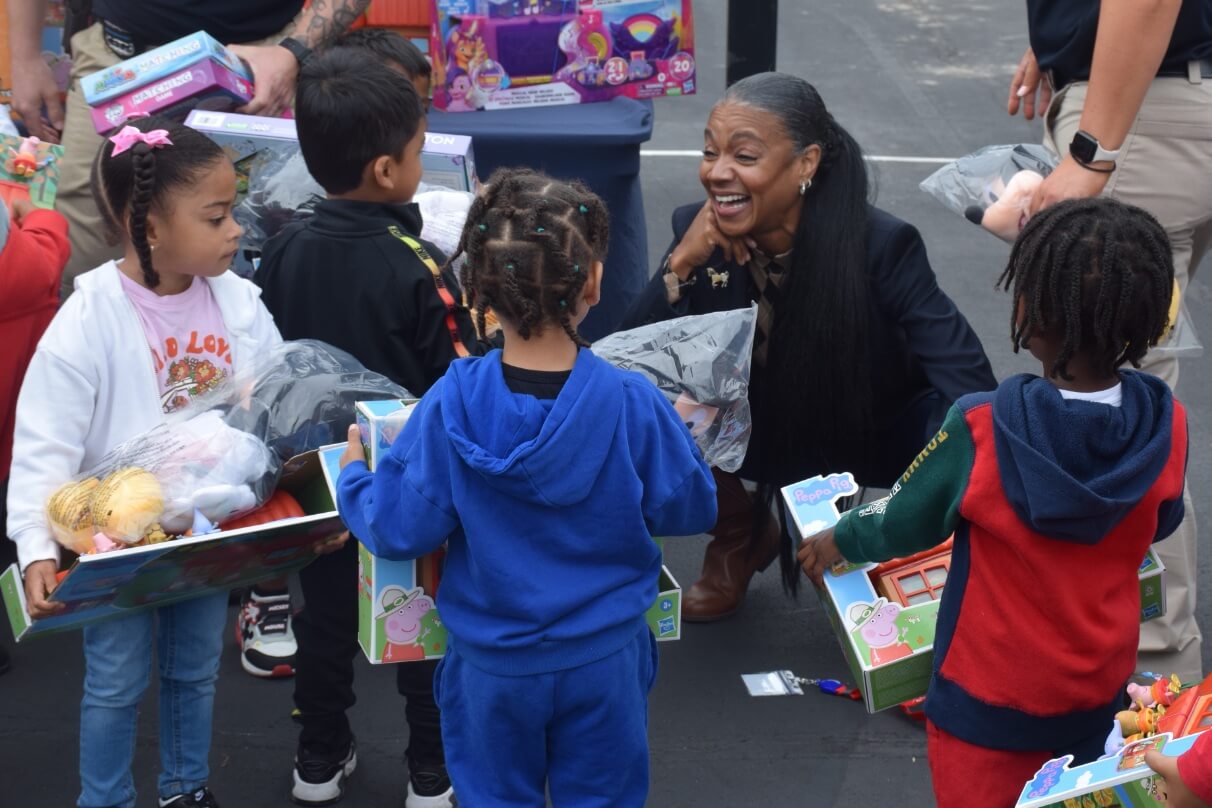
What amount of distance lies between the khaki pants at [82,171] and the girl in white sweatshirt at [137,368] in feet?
4.03

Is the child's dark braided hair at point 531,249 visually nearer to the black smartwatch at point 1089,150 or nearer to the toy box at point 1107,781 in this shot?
the toy box at point 1107,781

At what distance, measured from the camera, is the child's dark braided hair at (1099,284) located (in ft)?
6.82

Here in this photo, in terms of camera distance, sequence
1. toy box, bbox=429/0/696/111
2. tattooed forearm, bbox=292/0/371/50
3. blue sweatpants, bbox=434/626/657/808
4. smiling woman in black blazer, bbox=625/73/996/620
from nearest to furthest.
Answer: blue sweatpants, bbox=434/626/657/808, smiling woman in black blazer, bbox=625/73/996/620, tattooed forearm, bbox=292/0/371/50, toy box, bbox=429/0/696/111

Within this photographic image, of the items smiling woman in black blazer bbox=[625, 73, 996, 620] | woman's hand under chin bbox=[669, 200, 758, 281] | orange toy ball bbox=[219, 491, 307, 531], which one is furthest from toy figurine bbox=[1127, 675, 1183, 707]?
woman's hand under chin bbox=[669, 200, 758, 281]

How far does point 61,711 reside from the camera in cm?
332

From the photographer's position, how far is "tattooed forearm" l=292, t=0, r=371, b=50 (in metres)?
3.83

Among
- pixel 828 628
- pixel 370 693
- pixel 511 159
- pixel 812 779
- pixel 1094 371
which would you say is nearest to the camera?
pixel 1094 371

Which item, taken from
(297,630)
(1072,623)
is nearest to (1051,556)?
(1072,623)

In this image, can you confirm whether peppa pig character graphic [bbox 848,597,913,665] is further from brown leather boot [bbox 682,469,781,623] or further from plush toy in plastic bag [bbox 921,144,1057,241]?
brown leather boot [bbox 682,469,781,623]

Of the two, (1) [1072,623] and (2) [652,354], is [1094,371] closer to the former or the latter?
(1) [1072,623]

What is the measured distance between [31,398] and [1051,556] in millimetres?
1753

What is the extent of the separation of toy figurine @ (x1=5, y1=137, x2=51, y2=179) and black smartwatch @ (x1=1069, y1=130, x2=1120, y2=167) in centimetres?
237

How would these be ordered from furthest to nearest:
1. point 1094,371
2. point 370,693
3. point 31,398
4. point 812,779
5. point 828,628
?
point 828,628 < point 370,693 < point 812,779 < point 31,398 < point 1094,371

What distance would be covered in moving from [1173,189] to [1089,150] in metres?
0.28
